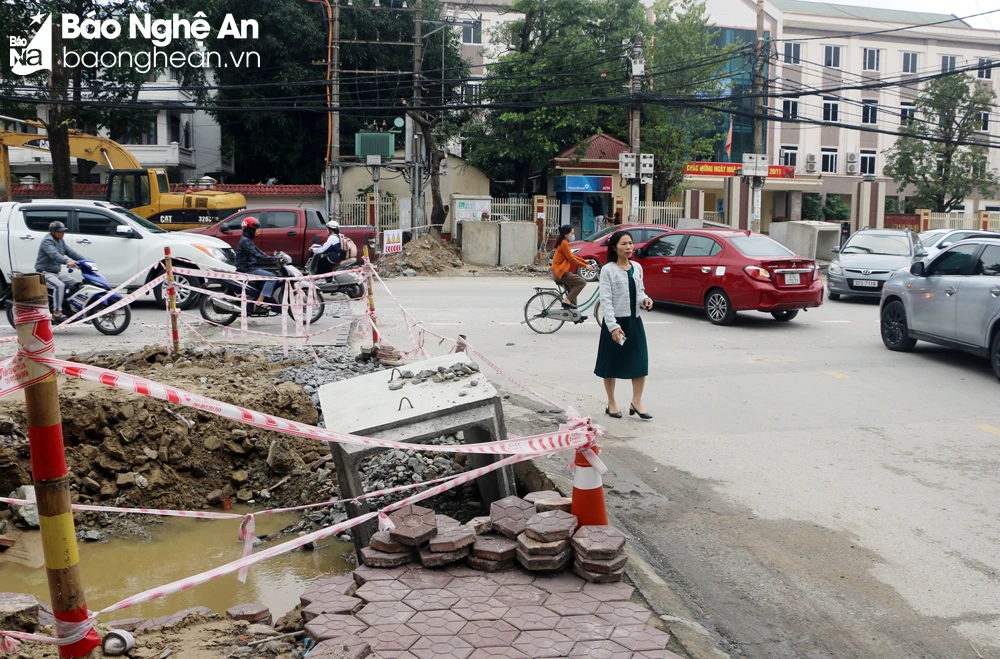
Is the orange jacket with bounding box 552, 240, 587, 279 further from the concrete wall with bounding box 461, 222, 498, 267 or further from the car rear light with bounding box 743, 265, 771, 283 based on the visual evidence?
the concrete wall with bounding box 461, 222, 498, 267

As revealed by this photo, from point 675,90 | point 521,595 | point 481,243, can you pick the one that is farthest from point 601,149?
point 521,595

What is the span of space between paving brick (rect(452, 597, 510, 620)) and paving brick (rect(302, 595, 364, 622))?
46 centimetres

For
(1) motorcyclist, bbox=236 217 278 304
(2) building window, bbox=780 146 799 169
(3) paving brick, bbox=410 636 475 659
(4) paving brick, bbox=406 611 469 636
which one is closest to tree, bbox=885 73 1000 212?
(2) building window, bbox=780 146 799 169

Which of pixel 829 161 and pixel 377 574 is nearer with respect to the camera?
pixel 377 574

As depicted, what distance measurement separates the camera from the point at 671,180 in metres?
38.4

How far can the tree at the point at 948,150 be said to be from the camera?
44.2 meters

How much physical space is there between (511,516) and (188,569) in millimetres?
2694

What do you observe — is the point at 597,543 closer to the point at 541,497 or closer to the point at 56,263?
the point at 541,497

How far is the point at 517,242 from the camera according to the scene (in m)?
28.1

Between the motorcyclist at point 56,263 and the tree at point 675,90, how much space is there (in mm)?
28533

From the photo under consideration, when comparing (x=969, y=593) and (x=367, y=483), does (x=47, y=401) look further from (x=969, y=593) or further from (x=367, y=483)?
(x=969, y=593)

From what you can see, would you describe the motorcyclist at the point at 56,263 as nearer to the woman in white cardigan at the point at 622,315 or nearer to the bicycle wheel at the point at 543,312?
the bicycle wheel at the point at 543,312

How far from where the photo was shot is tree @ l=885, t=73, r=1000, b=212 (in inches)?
1742

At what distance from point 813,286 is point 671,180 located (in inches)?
969
